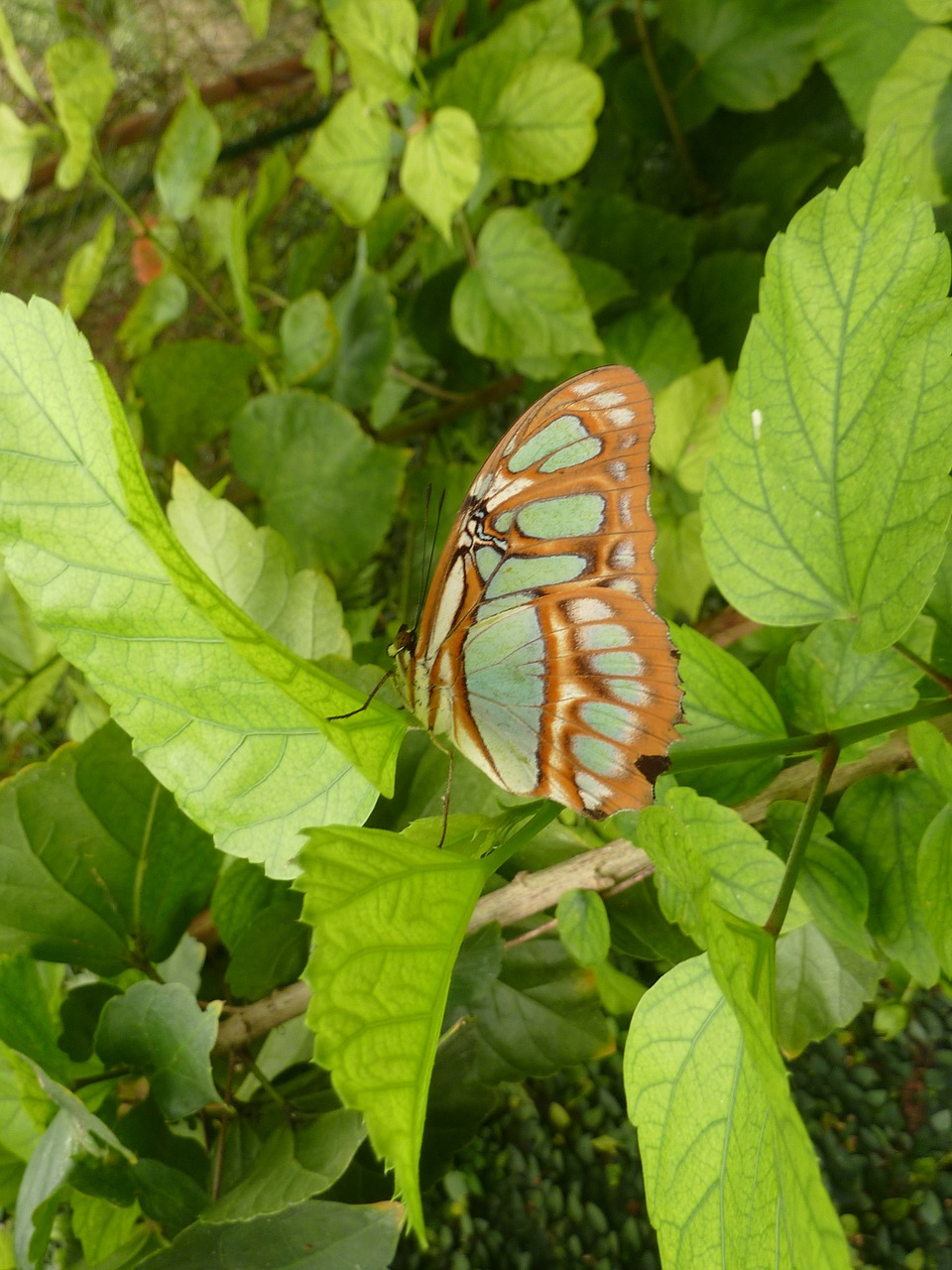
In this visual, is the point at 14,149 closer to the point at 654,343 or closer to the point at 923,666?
the point at 654,343

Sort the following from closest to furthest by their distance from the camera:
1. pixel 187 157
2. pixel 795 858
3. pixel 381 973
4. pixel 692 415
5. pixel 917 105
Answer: pixel 381 973 → pixel 795 858 → pixel 917 105 → pixel 692 415 → pixel 187 157

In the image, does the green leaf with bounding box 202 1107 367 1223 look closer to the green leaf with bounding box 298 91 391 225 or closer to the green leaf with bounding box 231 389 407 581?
the green leaf with bounding box 231 389 407 581

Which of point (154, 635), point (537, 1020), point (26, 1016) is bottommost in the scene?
point (537, 1020)

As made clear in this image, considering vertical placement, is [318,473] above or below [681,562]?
above

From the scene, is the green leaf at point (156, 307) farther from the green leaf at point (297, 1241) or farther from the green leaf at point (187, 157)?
the green leaf at point (297, 1241)

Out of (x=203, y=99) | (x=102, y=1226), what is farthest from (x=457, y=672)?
(x=203, y=99)

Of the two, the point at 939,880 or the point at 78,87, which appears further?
the point at 78,87

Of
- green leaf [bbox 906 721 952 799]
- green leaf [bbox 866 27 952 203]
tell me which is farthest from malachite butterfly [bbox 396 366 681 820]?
green leaf [bbox 866 27 952 203]

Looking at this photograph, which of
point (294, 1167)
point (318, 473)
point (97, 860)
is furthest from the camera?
point (318, 473)
